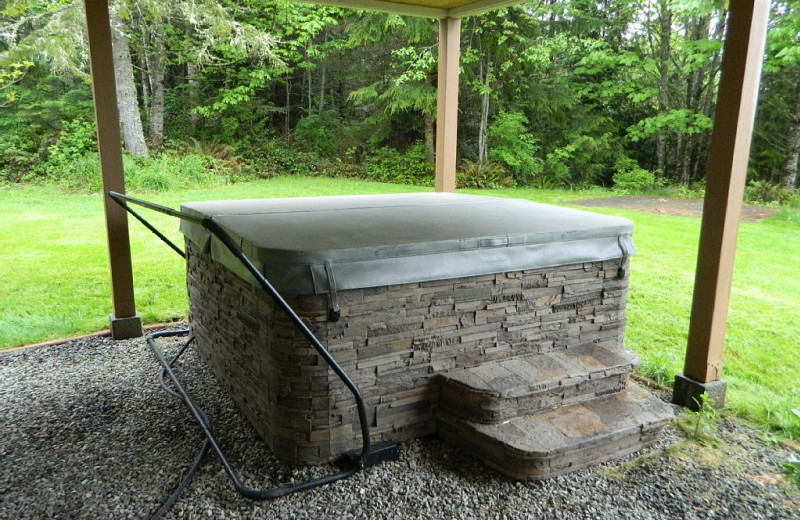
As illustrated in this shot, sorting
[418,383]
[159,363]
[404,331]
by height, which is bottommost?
[159,363]

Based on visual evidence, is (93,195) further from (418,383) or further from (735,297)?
(735,297)

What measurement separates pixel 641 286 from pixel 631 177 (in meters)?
5.05

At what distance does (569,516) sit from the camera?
2117 millimetres

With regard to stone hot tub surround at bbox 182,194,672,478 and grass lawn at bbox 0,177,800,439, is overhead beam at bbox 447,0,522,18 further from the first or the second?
grass lawn at bbox 0,177,800,439

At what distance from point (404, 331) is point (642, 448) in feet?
3.98

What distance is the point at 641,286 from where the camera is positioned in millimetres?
5340

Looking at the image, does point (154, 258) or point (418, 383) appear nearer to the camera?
point (418, 383)

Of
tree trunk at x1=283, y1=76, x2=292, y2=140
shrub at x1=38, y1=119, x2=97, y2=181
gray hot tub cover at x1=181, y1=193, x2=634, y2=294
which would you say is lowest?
gray hot tub cover at x1=181, y1=193, x2=634, y2=294

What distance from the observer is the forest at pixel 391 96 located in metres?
9.23

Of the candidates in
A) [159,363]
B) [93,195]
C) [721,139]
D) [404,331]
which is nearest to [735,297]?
[721,139]

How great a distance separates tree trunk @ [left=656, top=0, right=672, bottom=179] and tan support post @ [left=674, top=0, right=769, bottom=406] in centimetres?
781

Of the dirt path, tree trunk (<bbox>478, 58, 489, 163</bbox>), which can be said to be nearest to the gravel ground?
the dirt path

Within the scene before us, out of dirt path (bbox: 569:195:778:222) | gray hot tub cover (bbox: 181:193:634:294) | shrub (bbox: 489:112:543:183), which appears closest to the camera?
gray hot tub cover (bbox: 181:193:634:294)

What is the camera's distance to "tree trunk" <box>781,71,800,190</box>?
25.8ft
